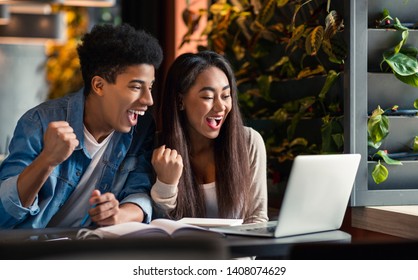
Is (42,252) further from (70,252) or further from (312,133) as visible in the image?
(312,133)

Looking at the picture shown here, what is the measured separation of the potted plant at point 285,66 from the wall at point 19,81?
24.1 feet

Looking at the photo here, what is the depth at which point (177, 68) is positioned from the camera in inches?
126

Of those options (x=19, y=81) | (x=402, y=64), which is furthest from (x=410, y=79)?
(x=19, y=81)

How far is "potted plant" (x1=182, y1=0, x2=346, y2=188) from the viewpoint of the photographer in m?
3.64

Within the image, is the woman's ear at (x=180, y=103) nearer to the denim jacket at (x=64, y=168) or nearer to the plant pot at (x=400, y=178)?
the denim jacket at (x=64, y=168)

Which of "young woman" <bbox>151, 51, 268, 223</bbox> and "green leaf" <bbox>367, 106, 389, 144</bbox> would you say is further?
"green leaf" <bbox>367, 106, 389, 144</bbox>

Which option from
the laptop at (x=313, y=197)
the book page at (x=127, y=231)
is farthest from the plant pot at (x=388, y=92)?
the book page at (x=127, y=231)

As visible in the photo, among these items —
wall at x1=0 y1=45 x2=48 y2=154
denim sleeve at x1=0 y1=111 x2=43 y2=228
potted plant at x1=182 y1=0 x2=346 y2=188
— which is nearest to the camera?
denim sleeve at x1=0 y1=111 x2=43 y2=228

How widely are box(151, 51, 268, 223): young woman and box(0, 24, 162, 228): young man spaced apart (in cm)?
13

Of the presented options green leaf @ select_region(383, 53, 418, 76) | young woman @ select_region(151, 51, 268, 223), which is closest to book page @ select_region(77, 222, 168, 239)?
young woman @ select_region(151, 51, 268, 223)

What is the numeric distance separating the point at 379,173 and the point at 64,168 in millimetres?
1285

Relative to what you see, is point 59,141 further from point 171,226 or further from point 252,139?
point 252,139

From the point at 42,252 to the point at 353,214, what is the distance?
2.05 m

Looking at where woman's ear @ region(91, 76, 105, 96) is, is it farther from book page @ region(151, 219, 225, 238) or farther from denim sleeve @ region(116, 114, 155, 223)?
book page @ region(151, 219, 225, 238)
